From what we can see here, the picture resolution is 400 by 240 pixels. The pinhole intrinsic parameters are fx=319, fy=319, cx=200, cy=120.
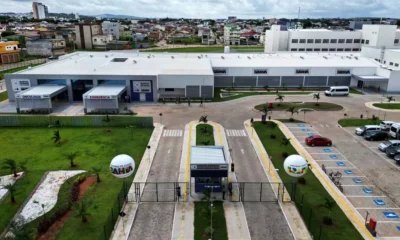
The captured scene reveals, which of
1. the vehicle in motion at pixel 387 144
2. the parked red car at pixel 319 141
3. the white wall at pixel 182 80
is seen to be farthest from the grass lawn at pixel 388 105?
the white wall at pixel 182 80

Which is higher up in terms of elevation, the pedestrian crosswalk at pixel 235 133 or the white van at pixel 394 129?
the white van at pixel 394 129

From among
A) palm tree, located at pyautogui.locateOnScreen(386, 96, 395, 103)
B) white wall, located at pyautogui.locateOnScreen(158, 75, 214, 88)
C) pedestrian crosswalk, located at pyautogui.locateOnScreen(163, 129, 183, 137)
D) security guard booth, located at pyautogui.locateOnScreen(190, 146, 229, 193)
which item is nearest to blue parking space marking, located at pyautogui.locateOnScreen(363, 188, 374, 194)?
security guard booth, located at pyautogui.locateOnScreen(190, 146, 229, 193)

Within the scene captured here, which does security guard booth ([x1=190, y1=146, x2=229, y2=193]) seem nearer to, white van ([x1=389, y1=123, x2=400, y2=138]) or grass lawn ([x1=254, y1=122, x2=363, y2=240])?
grass lawn ([x1=254, y1=122, x2=363, y2=240])

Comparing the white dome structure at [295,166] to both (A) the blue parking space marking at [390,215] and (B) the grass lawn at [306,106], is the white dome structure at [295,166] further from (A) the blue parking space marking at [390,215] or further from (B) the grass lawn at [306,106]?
(B) the grass lawn at [306,106]

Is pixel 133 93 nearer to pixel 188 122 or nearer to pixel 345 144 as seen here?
pixel 188 122

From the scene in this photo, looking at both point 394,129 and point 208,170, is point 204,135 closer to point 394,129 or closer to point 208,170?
point 208,170

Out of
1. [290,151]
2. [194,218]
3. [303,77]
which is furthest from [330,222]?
[303,77]
